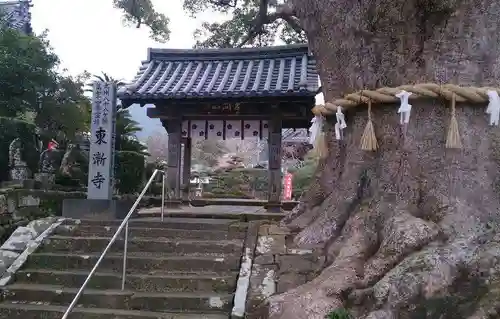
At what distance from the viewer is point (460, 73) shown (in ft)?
13.4

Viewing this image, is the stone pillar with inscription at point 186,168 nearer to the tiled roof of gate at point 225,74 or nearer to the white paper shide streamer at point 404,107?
the tiled roof of gate at point 225,74

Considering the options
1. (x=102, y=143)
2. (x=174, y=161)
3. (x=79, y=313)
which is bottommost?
(x=79, y=313)

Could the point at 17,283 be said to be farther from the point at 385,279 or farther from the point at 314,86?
the point at 314,86

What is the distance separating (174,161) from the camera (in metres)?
10.0

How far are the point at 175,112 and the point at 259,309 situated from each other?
6821mm

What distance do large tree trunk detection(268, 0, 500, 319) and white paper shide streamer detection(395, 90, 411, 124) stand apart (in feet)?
0.64

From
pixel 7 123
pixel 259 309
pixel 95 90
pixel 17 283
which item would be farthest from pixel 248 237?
pixel 7 123

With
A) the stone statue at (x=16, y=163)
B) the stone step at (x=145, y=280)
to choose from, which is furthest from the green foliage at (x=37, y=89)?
the stone step at (x=145, y=280)

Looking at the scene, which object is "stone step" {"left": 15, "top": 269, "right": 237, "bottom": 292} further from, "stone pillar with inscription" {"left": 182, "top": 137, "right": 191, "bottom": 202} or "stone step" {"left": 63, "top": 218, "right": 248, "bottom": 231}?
"stone pillar with inscription" {"left": 182, "top": 137, "right": 191, "bottom": 202}

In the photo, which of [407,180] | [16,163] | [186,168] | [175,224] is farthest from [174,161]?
[407,180]

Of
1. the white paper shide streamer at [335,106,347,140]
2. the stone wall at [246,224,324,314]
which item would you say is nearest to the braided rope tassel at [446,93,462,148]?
the white paper shide streamer at [335,106,347,140]

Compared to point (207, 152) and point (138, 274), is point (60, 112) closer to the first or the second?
point (138, 274)

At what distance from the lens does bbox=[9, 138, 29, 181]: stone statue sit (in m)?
11.2

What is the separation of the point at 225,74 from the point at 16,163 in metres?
5.50
